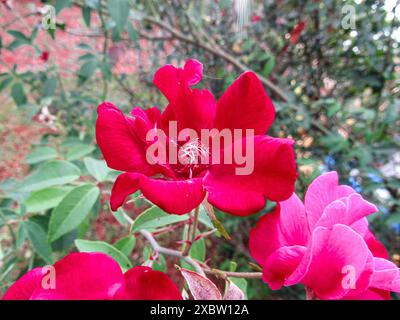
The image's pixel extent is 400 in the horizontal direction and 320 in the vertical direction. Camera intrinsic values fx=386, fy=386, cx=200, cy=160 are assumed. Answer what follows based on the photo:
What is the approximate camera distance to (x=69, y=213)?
66 cm

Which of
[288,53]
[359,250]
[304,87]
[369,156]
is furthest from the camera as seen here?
[288,53]

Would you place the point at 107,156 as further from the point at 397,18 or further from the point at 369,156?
the point at 397,18

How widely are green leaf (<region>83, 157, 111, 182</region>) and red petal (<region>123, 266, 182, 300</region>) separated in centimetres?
40

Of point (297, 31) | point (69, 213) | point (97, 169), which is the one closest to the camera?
point (69, 213)

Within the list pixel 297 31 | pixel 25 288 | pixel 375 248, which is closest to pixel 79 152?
pixel 25 288

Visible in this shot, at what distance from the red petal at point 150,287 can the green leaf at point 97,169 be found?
402 mm

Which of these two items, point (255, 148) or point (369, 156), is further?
point (369, 156)

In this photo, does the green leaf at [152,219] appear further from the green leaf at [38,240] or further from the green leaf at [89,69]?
the green leaf at [89,69]

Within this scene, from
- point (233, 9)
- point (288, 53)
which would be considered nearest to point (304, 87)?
point (288, 53)

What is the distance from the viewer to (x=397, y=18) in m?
1.18

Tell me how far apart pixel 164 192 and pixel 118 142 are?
0.26 feet

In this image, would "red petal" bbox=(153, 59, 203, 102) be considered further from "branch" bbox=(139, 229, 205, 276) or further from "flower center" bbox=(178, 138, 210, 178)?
"branch" bbox=(139, 229, 205, 276)

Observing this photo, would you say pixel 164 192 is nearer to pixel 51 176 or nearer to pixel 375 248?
pixel 375 248

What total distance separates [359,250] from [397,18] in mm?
1076
